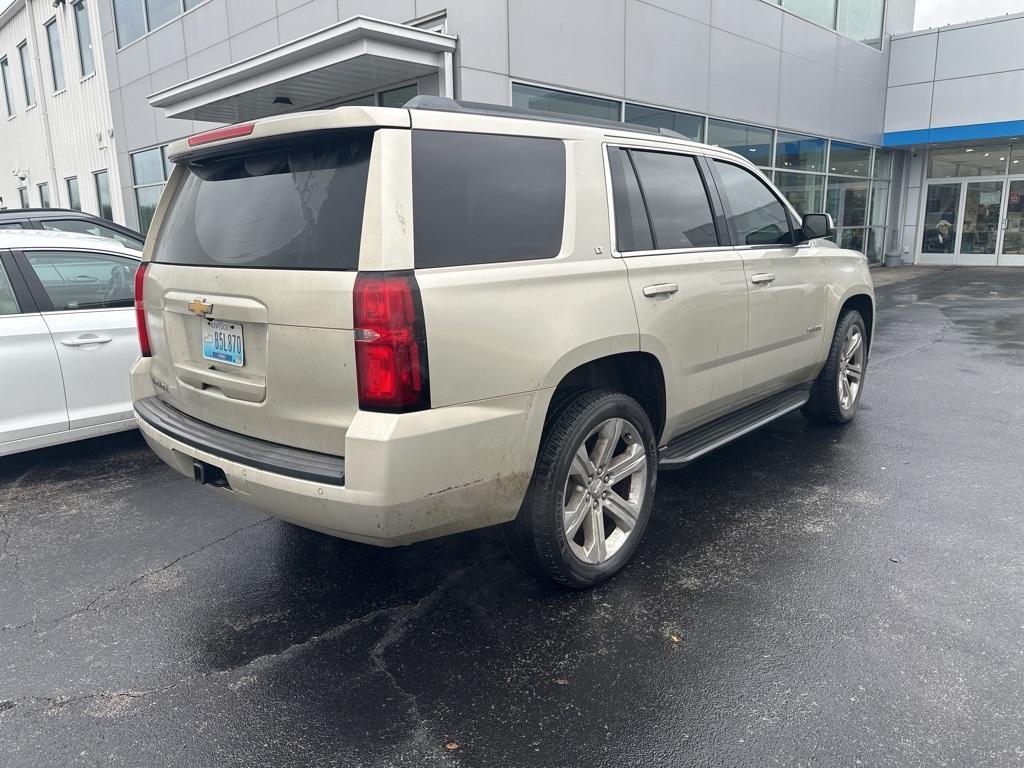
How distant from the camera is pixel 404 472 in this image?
2.40 metres

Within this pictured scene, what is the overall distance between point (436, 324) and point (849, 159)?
60.9ft

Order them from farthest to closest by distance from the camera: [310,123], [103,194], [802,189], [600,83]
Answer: [103,194] → [802,189] → [600,83] → [310,123]

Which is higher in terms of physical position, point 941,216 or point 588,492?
point 941,216

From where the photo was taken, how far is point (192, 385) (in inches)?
120

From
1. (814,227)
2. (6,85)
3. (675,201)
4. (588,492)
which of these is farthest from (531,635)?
(6,85)

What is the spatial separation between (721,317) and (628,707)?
2062 mm

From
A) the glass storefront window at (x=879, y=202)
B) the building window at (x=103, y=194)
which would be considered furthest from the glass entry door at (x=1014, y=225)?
the building window at (x=103, y=194)

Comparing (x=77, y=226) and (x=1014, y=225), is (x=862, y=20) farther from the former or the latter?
(x=77, y=226)

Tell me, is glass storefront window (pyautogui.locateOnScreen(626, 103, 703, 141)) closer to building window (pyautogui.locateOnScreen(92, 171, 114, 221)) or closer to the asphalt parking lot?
the asphalt parking lot

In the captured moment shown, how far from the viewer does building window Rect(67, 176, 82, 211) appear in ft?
67.8

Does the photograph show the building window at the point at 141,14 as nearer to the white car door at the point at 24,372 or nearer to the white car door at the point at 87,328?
the white car door at the point at 87,328

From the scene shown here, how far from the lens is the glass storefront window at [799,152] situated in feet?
48.7

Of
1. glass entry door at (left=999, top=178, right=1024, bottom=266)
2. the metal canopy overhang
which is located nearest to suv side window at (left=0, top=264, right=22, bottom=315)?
the metal canopy overhang

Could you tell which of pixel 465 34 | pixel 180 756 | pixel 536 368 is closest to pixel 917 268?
pixel 465 34
